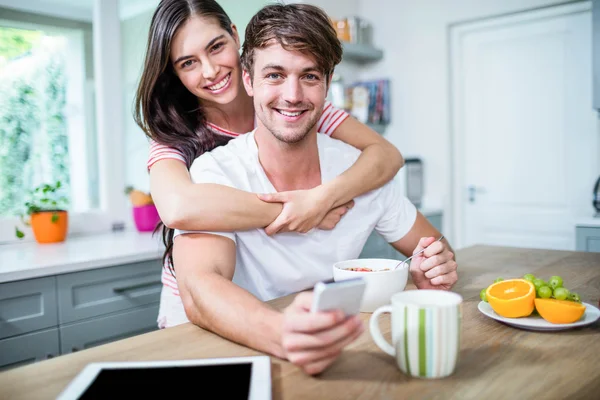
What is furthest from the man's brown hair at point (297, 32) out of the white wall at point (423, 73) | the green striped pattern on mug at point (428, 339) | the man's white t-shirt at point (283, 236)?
the white wall at point (423, 73)

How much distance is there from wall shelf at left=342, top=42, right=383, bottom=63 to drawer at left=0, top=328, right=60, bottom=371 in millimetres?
2699

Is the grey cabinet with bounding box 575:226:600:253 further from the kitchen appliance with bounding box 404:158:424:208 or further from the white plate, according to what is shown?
the white plate

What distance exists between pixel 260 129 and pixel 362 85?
288 cm

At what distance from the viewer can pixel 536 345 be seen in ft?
2.87

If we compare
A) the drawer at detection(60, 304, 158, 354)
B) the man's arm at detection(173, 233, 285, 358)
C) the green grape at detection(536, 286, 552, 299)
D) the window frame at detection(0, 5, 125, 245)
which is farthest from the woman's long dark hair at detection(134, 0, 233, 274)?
the window frame at detection(0, 5, 125, 245)

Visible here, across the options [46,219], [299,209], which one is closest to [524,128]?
[299,209]

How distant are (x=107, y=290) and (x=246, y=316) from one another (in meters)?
1.32

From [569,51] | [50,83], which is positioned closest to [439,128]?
[569,51]

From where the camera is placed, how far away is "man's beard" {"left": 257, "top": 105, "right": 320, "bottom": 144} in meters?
1.35

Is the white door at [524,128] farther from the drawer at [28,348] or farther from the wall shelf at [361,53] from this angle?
the drawer at [28,348]

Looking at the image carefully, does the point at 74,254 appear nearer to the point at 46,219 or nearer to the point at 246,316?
the point at 46,219

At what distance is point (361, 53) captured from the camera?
13.1 ft

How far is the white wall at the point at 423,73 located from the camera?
12.9ft

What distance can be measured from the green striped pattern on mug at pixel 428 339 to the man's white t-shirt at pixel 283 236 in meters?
0.59
